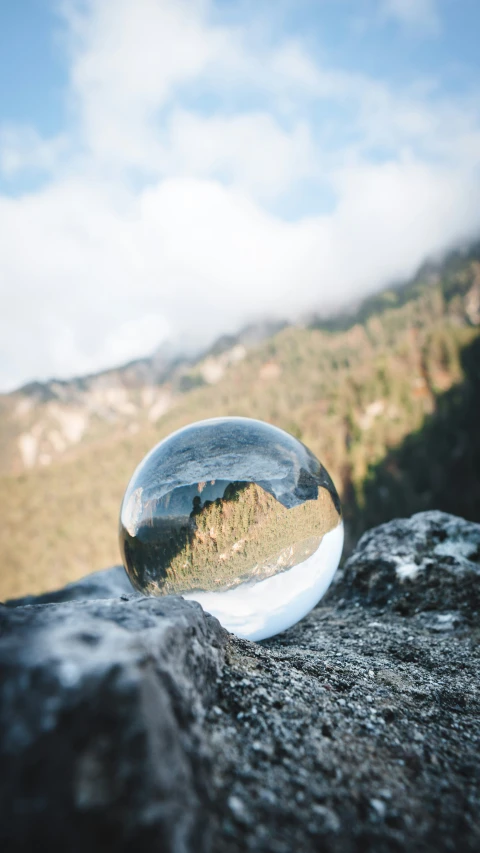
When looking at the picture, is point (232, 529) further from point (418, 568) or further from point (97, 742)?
point (418, 568)

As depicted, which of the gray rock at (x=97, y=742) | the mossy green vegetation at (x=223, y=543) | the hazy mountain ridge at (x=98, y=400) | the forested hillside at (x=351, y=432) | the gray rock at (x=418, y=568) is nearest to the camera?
the gray rock at (x=97, y=742)

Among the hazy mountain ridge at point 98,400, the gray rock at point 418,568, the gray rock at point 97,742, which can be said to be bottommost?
the gray rock at point 418,568

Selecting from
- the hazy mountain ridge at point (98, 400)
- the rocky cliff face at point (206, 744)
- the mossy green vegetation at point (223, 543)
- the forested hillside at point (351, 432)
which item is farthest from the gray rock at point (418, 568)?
the hazy mountain ridge at point (98, 400)

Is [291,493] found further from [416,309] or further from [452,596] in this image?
[416,309]

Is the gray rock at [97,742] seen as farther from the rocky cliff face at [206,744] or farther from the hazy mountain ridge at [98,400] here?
the hazy mountain ridge at [98,400]

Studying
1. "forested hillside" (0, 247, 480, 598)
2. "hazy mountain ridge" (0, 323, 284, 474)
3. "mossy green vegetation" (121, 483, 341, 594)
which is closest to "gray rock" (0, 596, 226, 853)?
"mossy green vegetation" (121, 483, 341, 594)

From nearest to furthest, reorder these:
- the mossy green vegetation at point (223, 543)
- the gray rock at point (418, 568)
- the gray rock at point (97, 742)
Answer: the gray rock at point (97, 742) → the mossy green vegetation at point (223, 543) → the gray rock at point (418, 568)

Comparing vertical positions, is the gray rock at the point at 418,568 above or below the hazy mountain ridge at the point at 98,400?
below
